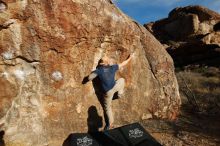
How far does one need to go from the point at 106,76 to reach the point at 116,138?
1290 millimetres

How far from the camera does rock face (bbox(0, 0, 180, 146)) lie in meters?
6.89

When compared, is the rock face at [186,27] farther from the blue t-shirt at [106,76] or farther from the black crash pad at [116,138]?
the black crash pad at [116,138]

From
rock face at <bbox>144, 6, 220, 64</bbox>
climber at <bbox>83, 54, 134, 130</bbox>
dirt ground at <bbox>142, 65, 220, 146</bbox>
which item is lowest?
dirt ground at <bbox>142, 65, 220, 146</bbox>

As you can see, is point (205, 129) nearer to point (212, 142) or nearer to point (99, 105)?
point (212, 142)

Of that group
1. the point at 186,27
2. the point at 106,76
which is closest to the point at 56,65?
the point at 106,76

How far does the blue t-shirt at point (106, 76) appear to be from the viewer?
7711 mm

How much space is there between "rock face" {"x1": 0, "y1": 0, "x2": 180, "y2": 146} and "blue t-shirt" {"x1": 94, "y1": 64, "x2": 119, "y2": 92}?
27cm

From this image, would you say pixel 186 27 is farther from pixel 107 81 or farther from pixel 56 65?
pixel 56 65

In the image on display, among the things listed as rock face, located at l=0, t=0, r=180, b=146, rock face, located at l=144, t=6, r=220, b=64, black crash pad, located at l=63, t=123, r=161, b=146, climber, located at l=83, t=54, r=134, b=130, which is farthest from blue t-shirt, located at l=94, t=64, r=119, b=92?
rock face, located at l=144, t=6, r=220, b=64

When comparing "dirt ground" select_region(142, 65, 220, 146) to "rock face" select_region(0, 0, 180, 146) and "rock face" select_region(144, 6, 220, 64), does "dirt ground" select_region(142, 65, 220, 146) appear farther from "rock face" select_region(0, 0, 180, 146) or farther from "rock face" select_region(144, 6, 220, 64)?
"rock face" select_region(144, 6, 220, 64)

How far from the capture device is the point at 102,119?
8078mm

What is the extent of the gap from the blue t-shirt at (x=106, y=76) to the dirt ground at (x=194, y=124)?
1453mm

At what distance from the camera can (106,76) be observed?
772cm

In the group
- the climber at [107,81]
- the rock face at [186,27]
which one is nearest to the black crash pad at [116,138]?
the climber at [107,81]
